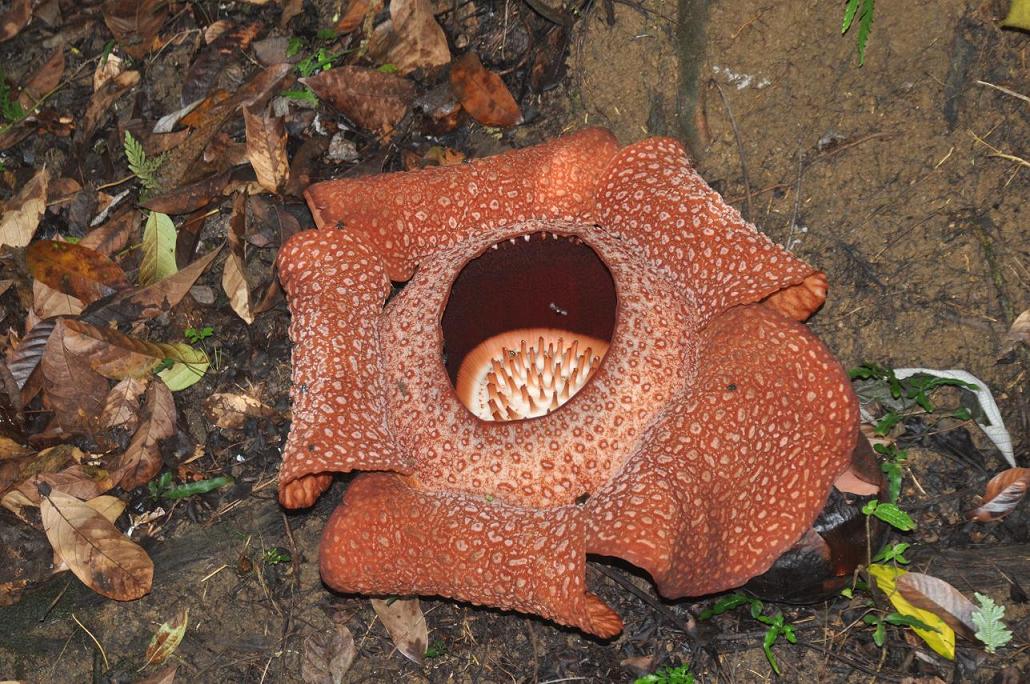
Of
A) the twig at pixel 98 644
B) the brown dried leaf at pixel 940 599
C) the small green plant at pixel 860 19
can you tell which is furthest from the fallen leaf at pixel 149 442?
the small green plant at pixel 860 19

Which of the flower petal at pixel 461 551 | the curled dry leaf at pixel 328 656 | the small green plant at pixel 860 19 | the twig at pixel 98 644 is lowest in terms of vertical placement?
the twig at pixel 98 644

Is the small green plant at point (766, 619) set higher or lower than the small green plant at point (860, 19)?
lower

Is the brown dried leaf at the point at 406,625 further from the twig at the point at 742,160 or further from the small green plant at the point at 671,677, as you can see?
the twig at the point at 742,160

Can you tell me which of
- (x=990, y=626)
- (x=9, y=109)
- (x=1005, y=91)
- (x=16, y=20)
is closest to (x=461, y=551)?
(x=990, y=626)

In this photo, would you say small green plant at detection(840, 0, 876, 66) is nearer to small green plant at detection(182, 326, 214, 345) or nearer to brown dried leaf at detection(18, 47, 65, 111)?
small green plant at detection(182, 326, 214, 345)

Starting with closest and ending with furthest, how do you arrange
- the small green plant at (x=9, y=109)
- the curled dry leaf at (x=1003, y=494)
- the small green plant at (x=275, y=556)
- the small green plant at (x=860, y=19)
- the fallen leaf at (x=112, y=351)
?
the curled dry leaf at (x=1003, y=494) < the small green plant at (x=860, y=19) < the small green plant at (x=275, y=556) < the fallen leaf at (x=112, y=351) < the small green plant at (x=9, y=109)

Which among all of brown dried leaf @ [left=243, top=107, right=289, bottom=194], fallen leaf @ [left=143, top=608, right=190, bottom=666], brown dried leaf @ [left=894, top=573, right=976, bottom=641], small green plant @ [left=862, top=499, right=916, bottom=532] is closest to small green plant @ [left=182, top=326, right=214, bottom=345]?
brown dried leaf @ [left=243, top=107, right=289, bottom=194]

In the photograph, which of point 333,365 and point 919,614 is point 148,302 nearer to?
point 333,365
